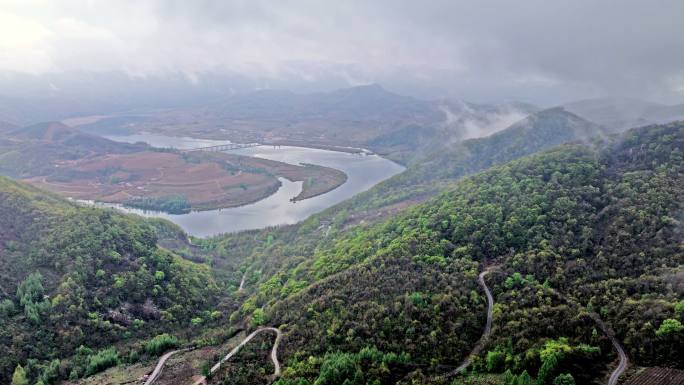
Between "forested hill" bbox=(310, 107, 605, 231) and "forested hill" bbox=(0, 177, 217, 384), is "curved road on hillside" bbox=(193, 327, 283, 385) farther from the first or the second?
"forested hill" bbox=(310, 107, 605, 231)

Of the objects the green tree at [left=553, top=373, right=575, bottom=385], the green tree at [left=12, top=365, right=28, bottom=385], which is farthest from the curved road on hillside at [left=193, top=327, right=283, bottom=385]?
the green tree at [left=553, top=373, right=575, bottom=385]

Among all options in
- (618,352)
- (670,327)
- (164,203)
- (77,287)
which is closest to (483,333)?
(618,352)

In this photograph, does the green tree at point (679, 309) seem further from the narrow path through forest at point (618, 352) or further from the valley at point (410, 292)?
the narrow path through forest at point (618, 352)

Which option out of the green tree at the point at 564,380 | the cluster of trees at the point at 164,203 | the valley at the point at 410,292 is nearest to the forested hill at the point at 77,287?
the valley at the point at 410,292

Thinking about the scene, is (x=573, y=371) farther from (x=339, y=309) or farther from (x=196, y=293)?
(x=196, y=293)

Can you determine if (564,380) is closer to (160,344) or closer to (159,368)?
(159,368)

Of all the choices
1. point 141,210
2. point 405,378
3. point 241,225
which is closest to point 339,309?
point 405,378
